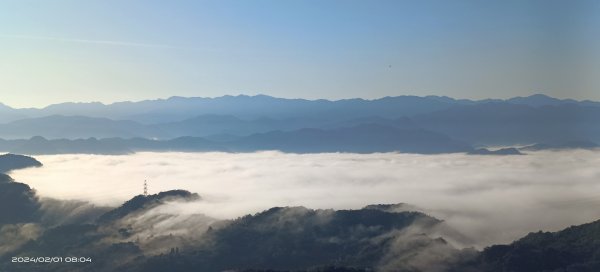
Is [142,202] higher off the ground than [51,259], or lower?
higher

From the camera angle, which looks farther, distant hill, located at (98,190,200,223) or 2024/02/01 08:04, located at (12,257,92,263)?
distant hill, located at (98,190,200,223)

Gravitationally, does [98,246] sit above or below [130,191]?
below

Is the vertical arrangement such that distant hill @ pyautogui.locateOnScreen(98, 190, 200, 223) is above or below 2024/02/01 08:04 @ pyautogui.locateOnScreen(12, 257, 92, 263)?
above

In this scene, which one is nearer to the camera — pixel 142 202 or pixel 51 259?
pixel 51 259

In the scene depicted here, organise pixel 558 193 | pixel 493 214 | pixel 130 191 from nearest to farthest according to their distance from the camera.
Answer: pixel 558 193
pixel 493 214
pixel 130 191

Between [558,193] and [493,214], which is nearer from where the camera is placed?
[558,193]

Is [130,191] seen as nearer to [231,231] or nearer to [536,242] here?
[231,231]

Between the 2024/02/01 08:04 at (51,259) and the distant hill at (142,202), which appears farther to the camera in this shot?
the distant hill at (142,202)

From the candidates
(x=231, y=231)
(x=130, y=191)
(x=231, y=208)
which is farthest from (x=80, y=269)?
(x=130, y=191)

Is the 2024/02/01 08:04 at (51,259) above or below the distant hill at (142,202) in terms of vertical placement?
below

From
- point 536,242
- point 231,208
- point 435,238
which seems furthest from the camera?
point 231,208
